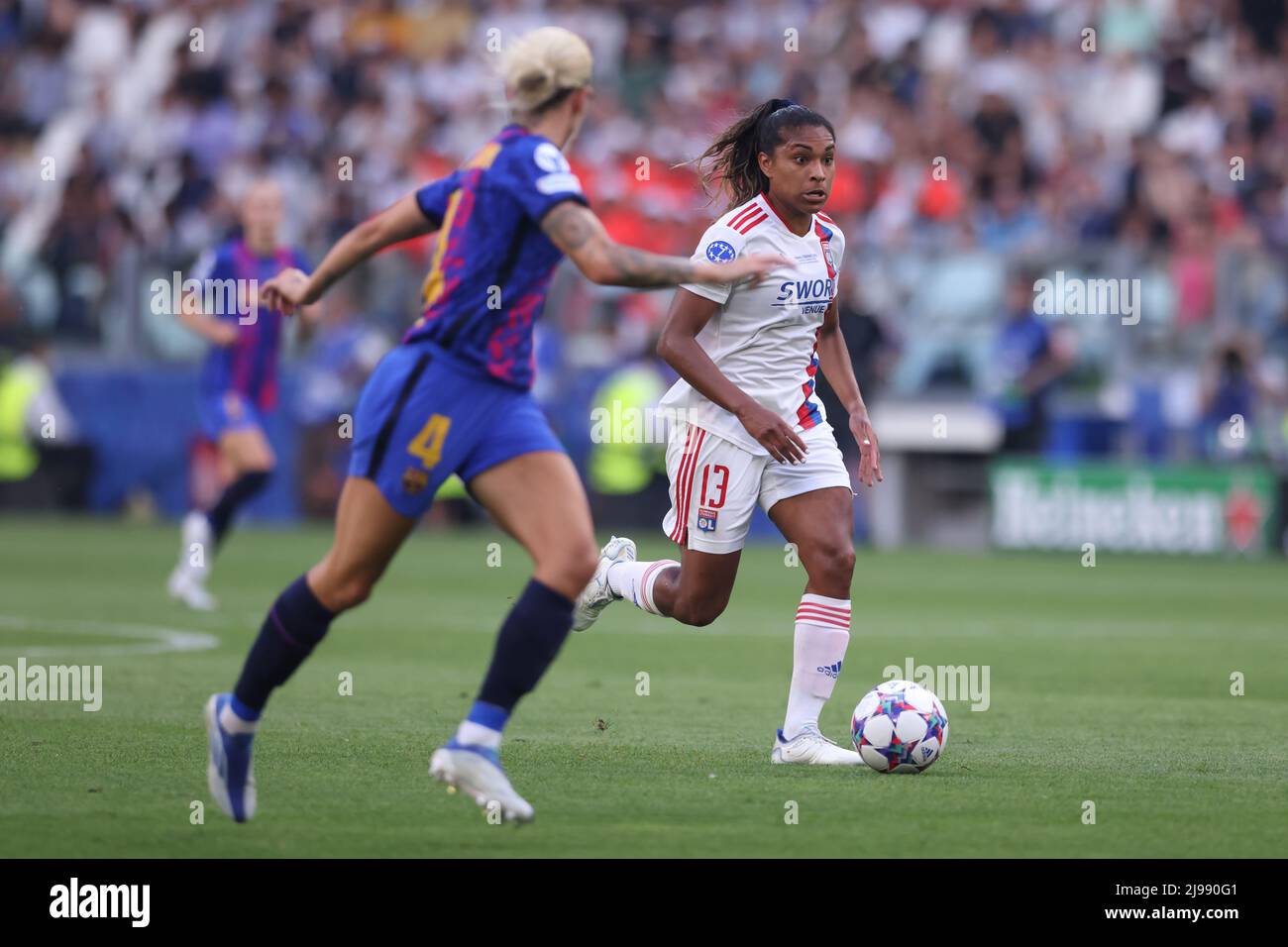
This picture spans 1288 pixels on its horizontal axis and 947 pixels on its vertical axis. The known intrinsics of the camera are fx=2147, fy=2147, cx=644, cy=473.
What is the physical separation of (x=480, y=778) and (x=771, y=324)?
268 cm

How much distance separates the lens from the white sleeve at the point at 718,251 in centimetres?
789

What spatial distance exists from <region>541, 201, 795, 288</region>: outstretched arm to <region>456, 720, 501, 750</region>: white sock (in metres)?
1.31

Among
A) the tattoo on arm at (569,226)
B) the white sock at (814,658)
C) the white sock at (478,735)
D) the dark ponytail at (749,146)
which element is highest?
the dark ponytail at (749,146)

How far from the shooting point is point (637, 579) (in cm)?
887

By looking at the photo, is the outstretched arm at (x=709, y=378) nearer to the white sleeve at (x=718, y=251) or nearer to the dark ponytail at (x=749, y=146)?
the white sleeve at (x=718, y=251)

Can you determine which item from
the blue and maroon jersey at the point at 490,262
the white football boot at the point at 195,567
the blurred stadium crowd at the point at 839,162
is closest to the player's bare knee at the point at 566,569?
the blue and maroon jersey at the point at 490,262

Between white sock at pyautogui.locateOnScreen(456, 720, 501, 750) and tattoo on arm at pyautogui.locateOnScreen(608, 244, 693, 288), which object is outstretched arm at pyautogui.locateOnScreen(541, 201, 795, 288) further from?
white sock at pyautogui.locateOnScreen(456, 720, 501, 750)

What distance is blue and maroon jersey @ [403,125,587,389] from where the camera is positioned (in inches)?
244

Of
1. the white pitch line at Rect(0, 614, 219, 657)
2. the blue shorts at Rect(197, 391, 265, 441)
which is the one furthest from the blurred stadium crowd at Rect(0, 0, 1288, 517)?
the white pitch line at Rect(0, 614, 219, 657)

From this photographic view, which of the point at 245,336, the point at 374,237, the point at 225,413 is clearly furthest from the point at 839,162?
the point at 374,237

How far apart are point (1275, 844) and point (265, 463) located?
9478 mm

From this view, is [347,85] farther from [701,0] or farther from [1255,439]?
[1255,439]

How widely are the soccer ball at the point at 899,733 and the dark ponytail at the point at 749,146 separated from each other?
2.06 meters
